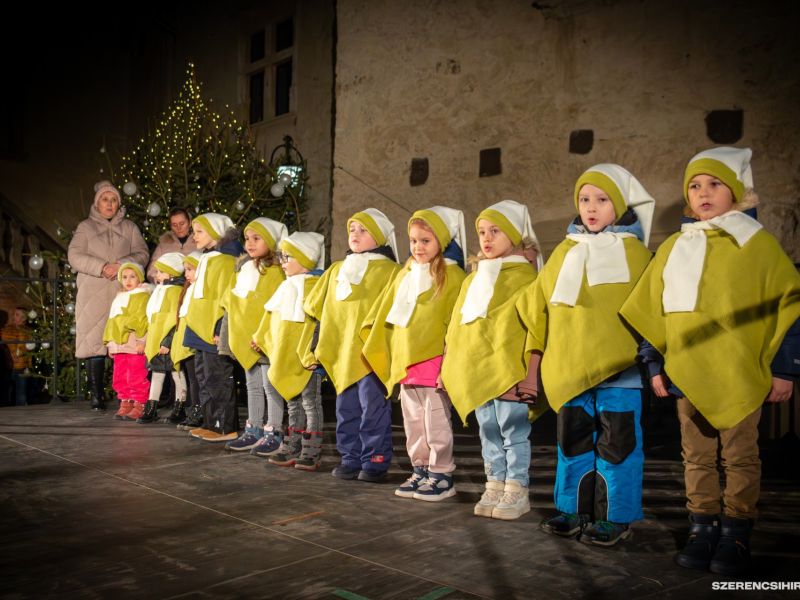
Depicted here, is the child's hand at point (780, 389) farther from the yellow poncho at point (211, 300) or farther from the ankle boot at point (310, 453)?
the yellow poncho at point (211, 300)

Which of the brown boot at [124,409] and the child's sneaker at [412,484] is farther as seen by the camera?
the brown boot at [124,409]

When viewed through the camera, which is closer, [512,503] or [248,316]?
[512,503]

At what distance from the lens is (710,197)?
3094 millimetres

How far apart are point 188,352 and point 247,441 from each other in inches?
42.2

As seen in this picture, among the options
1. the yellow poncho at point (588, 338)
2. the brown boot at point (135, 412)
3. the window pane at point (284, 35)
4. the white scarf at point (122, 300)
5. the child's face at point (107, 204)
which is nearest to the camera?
the yellow poncho at point (588, 338)

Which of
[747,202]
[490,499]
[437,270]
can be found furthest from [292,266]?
[747,202]

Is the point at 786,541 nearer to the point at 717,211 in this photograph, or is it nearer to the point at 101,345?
the point at 717,211

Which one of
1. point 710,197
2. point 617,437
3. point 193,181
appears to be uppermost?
point 193,181

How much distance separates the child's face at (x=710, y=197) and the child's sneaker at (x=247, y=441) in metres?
3.35

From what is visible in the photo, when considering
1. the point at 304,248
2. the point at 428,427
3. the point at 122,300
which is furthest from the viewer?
the point at 122,300

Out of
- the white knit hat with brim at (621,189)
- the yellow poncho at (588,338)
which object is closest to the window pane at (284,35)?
the white knit hat with brim at (621,189)

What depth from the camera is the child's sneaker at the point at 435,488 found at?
4004 mm

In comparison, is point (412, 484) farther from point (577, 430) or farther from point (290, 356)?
point (290, 356)

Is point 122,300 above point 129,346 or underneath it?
above
